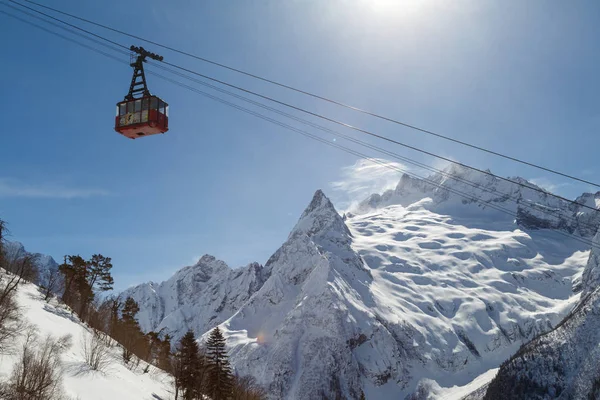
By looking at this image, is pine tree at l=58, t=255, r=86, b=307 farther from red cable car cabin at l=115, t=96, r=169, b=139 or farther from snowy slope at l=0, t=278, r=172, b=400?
red cable car cabin at l=115, t=96, r=169, b=139

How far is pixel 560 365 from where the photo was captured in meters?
149

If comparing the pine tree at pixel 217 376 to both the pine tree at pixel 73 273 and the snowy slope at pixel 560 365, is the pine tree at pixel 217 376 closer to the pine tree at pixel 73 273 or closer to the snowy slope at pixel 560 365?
the pine tree at pixel 73 273

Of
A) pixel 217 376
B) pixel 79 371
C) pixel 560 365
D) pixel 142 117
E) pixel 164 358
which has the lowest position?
pixel 164 358

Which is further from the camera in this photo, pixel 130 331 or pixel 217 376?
pixel 130 331

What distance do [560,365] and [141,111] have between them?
163786mm

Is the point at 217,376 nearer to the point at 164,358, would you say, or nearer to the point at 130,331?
the point at 130,331

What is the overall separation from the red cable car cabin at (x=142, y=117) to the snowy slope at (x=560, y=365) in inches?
6042

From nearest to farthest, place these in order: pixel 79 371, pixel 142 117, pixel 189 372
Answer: pixel 142 117 → pixel 79 371 → pixel 189 372

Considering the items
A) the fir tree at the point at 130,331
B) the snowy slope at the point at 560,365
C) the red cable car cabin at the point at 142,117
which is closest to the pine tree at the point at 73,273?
the fir tree at the point at 130,331

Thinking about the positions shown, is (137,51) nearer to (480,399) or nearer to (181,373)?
(181,373)

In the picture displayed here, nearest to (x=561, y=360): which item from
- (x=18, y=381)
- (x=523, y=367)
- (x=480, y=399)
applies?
(x=523, y=367)

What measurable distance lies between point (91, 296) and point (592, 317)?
161m

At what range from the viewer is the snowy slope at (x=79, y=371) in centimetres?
3186

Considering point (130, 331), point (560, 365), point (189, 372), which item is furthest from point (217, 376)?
point (560, 365)
